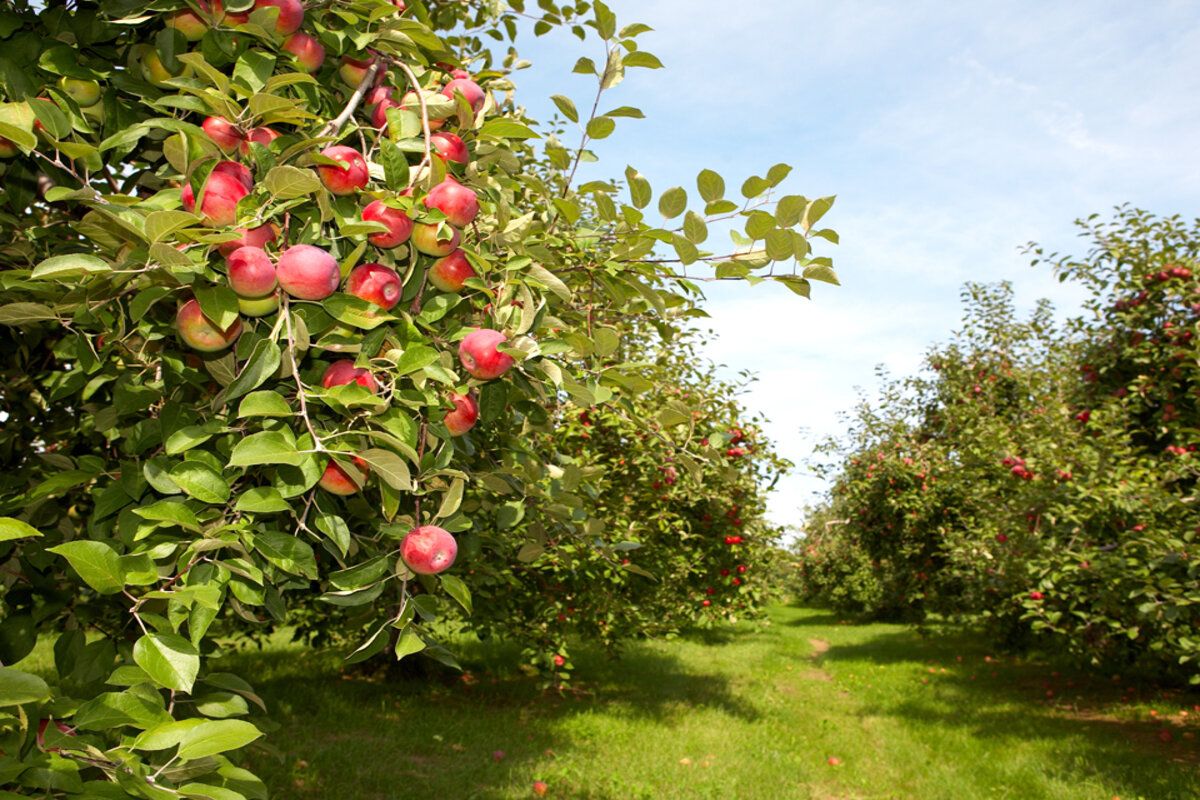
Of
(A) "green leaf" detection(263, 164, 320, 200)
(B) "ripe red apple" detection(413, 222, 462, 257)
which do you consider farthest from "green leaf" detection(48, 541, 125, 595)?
(B) "ripe red apple" detection(413, 222, 462, 257)

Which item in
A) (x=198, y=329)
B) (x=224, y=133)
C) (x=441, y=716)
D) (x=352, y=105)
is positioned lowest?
(x=441, y=716)

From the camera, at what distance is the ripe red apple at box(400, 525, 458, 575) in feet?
5.09

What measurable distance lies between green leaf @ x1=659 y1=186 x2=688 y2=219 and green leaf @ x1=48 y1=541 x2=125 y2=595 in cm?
134

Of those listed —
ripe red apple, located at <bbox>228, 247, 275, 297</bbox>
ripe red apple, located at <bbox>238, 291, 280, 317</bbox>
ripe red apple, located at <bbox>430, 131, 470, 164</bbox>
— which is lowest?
ripe red apple, located at <bbox>238, 291, 280, 317</bbox>

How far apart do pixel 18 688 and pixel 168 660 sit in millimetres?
256

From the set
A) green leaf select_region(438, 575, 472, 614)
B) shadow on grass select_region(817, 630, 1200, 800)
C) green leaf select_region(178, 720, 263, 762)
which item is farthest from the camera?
shadow on grass select_region(817, 630, 1200, 800)

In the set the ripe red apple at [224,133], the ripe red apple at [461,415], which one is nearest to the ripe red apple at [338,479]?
the ripe red apple at [461,415]

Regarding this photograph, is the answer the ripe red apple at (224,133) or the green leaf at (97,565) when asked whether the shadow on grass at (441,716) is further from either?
the ripe red apple at (224,133)

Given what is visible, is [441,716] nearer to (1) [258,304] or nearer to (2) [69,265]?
(1) [258,304]

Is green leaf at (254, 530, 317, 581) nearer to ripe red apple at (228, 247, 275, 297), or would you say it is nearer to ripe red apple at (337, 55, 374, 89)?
ripe red apple at (228, 247, 275, 297)

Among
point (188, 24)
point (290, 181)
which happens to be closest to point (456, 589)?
point (290, 181)

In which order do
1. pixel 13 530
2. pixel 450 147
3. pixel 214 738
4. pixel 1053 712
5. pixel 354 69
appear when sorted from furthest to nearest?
pixel 1053 712
pixel 354 69
pixel 450 147
pixel 214 738
pixel 13 530

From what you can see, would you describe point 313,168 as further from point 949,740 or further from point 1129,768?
point 949,740

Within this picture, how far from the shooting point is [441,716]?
8195 mm
